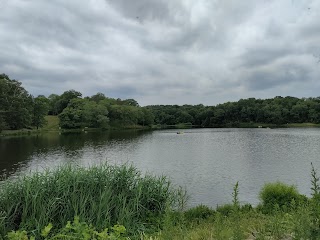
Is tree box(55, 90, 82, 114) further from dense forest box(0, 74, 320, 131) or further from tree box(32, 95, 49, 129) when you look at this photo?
tree box(32, 95, 49, 129)

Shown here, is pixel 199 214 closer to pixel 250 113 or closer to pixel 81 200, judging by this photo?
pixel 81 200

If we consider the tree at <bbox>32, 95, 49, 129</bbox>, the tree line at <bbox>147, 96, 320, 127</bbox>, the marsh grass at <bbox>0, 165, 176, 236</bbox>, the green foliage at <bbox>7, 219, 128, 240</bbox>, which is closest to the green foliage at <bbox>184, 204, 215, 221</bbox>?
the marsh grass at <bbox>0, 165, 176, 236</bbox>

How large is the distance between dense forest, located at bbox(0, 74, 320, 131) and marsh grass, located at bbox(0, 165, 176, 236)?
239 ft

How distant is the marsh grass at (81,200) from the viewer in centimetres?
938

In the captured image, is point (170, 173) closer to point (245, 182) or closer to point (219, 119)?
point (245, 182)

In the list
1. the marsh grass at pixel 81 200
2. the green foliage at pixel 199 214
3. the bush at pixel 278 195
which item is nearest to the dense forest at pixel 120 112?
the marsh grass at pixel 81 200

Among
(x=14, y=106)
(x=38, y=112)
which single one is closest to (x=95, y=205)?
(x=14, y=106)

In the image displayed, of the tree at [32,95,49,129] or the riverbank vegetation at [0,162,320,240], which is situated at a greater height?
the tree at [32,95,49,129]

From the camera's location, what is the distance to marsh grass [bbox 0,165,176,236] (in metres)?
9.38

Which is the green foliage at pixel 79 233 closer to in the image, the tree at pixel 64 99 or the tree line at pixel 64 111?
the tree line at pixel 64 111

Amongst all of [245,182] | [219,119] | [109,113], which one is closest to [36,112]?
[109,113]

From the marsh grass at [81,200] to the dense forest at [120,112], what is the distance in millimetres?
72844

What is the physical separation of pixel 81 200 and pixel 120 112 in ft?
411

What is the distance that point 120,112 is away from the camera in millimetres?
134000
